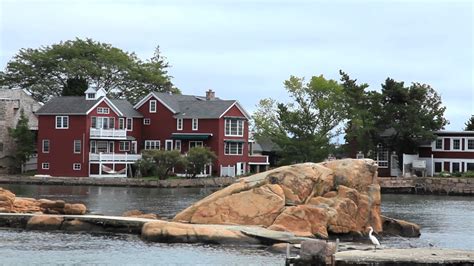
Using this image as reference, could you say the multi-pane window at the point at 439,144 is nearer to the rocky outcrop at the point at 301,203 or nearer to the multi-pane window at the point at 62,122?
the multi-pane window at the point at 62,122

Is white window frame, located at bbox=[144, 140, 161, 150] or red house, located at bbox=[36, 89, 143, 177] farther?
white window frame, located at bbox=[144, 140, 161, 150]

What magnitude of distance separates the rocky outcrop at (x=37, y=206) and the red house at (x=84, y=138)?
41.7 metres

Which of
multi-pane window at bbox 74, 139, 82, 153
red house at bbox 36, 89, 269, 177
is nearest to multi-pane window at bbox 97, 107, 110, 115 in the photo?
red house at bbox 36, 89, 269, 177

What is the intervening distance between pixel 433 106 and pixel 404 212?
120 ft

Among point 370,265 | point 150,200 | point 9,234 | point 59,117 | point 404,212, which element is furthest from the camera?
point 59,117

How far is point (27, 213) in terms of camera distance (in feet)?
145

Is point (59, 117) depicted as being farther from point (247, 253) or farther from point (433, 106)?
Result: point (247, 253)

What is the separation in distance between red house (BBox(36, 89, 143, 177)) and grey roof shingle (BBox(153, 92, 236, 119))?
5.46m

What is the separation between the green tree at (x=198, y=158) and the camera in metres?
84.5

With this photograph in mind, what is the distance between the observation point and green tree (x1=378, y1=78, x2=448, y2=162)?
3514 inches

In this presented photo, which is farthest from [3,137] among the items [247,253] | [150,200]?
[247,253]

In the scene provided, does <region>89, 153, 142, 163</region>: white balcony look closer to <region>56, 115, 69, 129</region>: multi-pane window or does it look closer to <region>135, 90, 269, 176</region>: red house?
<region>56, 115, 69, 129</region>: multi-pane window

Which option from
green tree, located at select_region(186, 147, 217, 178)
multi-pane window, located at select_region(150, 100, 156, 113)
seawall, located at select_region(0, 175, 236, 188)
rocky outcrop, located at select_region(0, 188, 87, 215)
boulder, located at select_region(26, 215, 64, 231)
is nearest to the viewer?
boulder, located at select_region(26, 215, 64, 231)

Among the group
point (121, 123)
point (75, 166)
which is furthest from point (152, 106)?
point (75, 166)
